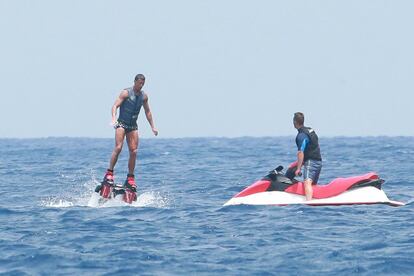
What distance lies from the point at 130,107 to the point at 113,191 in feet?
5.57

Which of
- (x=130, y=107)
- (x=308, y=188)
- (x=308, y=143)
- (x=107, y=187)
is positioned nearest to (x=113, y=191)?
(x=107, y=187)

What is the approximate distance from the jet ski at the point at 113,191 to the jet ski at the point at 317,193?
2.00 meters

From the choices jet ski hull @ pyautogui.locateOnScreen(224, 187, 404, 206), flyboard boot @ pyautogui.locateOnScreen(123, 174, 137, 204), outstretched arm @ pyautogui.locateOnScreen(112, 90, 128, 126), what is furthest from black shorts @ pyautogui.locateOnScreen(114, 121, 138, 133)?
jet ski hull @ pyautogui.locateOnScreen(224, 187, 404, 206)

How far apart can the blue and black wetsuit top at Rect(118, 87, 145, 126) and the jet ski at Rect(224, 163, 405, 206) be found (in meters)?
2.54

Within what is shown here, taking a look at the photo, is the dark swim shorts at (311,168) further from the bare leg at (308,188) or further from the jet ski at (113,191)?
the jet ski at (113,191)

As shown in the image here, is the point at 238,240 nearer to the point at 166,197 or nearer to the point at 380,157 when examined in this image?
the point at 166,197

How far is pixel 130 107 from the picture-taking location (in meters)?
18.2

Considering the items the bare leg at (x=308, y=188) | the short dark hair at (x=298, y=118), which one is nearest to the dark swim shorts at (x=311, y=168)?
the bare leg at (x=308, y=188)

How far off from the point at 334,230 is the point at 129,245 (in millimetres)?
3293

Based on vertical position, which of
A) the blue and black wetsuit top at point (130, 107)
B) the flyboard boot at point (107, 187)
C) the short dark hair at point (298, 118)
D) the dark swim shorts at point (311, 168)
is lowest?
the flyboard boot at point (107, 187)

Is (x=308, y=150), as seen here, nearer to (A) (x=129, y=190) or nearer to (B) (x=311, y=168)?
(B) (x=311, y=168)

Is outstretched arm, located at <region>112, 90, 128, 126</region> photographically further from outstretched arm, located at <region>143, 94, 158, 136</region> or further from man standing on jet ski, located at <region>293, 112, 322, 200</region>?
man standing on jet ski, located at <region>293, 112, 322, 200</region>

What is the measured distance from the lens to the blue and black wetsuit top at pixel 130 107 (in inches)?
715

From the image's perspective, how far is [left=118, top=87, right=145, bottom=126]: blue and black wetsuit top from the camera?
59.6ft
